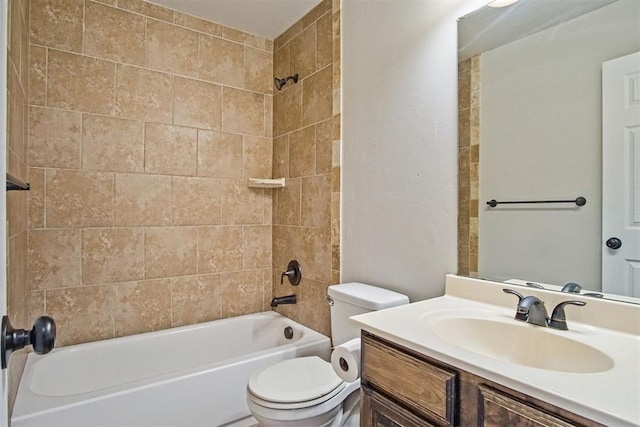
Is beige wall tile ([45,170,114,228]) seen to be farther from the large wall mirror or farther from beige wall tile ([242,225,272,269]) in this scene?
the large wall mirror

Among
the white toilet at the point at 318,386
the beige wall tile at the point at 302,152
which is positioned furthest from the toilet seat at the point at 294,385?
the beige wall tile at the point at 302,152

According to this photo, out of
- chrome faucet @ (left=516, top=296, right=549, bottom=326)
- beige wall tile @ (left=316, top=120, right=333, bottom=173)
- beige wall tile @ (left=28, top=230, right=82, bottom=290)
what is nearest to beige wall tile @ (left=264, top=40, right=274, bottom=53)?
beige wall tile @ (left=316, top=120, right=333, bottom=173)

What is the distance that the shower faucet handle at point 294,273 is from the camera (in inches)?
91.8

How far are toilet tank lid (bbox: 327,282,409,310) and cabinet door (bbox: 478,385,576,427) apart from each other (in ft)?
2.33

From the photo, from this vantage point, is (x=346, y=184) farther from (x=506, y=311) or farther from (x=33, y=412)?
(x=33, y=412)

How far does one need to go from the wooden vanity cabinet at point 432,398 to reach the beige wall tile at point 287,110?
170 centimetres

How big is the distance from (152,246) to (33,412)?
1033mm

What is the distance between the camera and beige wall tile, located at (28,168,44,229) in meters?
1.83

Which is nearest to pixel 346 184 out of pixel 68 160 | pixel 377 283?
pixel 377 283

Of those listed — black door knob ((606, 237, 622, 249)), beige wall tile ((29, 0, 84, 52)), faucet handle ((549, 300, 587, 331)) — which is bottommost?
faucet handle ((549, 300, 587, 331))

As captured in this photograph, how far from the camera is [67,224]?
1927mm

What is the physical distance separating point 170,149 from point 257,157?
61cm

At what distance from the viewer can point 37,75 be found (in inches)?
72.6

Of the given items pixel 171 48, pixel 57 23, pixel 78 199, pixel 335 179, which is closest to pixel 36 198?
pixel 78 199
